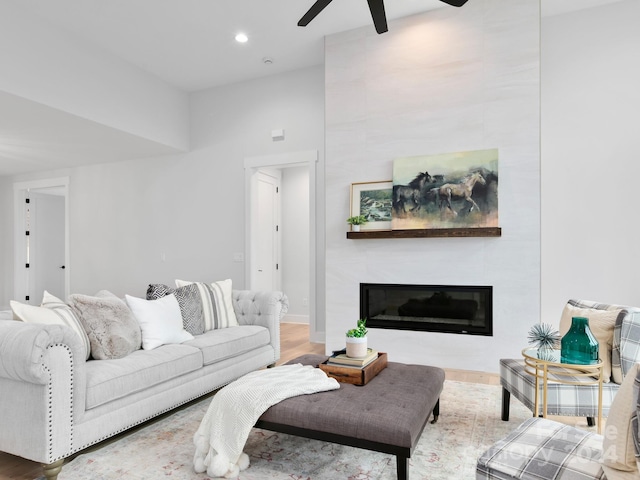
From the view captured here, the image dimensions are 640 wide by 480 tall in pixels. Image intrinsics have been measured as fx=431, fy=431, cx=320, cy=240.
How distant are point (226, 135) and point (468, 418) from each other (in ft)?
14.9

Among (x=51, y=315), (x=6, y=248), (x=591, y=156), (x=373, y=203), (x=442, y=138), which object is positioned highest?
(x=442, y=138)

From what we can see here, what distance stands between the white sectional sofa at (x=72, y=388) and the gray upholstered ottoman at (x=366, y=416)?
0.88 meters

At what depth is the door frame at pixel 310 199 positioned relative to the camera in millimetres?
5199

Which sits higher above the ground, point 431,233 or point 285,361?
point 431,233

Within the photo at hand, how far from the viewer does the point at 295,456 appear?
92.5 inches

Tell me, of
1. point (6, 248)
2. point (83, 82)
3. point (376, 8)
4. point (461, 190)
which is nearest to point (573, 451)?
point (376, 8)

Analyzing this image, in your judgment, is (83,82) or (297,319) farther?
(297,319)

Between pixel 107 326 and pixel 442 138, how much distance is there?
10.7ft

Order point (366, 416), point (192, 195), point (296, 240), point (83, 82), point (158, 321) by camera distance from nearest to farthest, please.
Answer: point (366, 416), point (158, 321), point (83, 82), point (192, 195), point (296, 240)

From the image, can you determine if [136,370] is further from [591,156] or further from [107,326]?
[591,156]

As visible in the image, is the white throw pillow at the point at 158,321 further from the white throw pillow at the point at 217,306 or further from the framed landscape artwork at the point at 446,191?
the framed landscape artwork at the point at 446,191

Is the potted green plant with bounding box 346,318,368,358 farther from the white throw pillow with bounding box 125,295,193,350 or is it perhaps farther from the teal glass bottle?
the white throw pillow with bounding box 125,295,193,350

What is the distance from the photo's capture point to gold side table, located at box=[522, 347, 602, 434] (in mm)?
2146

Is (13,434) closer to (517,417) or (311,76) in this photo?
(517,417)
